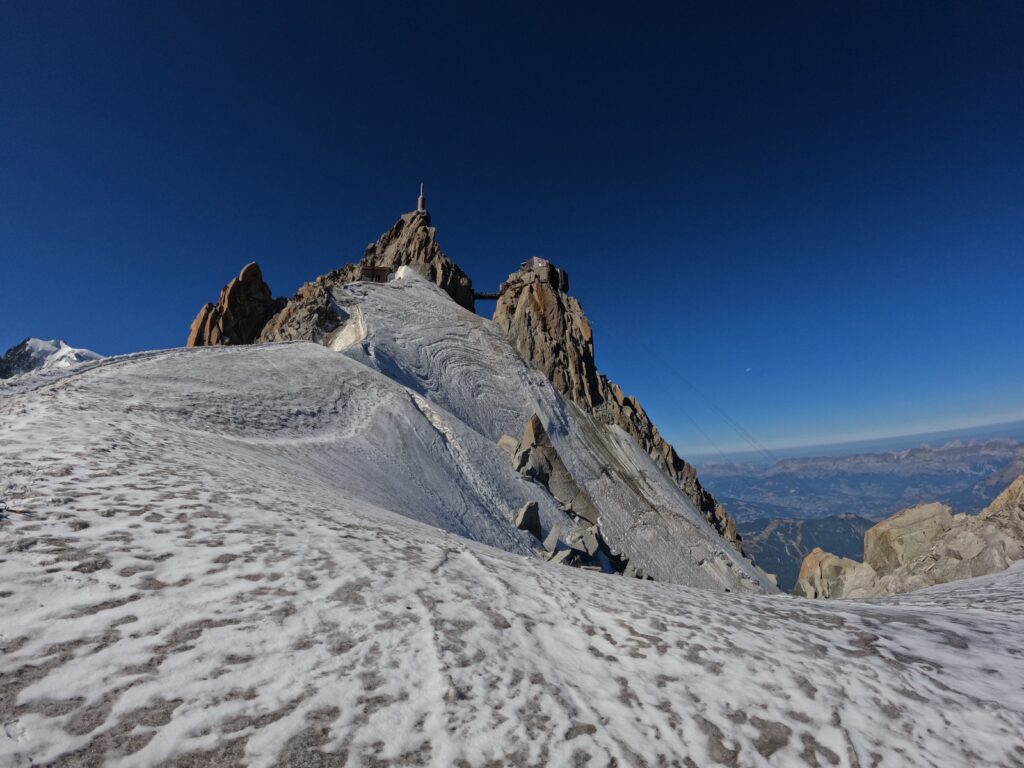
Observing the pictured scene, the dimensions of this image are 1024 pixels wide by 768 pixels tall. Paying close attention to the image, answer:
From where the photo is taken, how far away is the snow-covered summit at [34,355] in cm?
11481

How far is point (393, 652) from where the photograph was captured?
4.39 m

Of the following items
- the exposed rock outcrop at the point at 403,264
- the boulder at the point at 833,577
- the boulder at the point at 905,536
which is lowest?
the boulder at the point at 833,577

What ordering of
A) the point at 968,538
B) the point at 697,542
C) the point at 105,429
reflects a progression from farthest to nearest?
the point at 697,542 → the point at 968,538 → the point at 105,429

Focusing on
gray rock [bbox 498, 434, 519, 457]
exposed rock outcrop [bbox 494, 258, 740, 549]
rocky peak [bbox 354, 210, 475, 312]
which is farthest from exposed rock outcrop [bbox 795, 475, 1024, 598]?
rocky peak [bbox 354, 210, 475, 312]

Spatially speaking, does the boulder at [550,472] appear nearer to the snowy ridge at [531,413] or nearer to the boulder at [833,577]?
the snowy ridge at [531,413]

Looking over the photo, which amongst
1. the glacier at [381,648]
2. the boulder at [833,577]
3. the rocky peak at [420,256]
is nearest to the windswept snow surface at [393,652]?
the glacier at [381,648]

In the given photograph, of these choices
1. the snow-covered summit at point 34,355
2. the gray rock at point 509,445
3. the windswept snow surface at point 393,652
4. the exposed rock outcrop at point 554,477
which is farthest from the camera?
the snow-covered summit at point 34,355

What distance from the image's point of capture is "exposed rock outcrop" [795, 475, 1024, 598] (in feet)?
62.4

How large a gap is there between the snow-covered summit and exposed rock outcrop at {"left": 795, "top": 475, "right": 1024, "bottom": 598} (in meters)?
152

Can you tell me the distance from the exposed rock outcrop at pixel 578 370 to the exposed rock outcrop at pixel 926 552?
40.5 feet

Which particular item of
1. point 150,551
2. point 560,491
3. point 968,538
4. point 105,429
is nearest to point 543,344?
point 560,491

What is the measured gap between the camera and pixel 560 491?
3155 centimetres

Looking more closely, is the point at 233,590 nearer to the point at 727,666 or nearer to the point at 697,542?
the point at 727,666

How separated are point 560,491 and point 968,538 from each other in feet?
68.1
